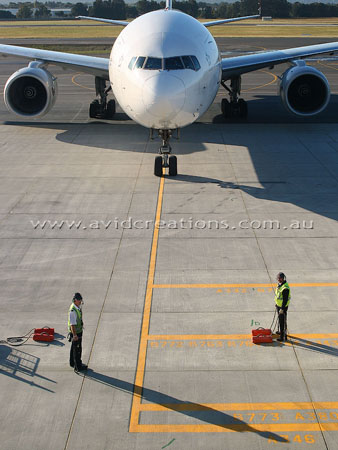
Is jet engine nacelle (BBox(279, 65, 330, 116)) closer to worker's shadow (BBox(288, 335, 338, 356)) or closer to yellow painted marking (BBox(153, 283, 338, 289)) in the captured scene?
yellow painted marking (BBox(153, 283, 338, 289))

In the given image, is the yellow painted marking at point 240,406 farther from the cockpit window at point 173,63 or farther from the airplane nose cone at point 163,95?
the cockpit window at point 173,63

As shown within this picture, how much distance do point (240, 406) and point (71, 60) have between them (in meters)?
19.1

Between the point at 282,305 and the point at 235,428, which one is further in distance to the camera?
the point at 282,305

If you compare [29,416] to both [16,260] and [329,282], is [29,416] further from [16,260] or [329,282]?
[329,282]

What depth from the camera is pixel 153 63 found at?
51.9 feet

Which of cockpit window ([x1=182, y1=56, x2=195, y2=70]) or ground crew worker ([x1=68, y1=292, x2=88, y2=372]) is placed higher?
cockpit window ([x1=182, y1=56, x2=195, y2=70])

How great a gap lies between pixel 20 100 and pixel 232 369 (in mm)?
18156

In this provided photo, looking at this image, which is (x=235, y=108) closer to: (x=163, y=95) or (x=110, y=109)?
(x=110, y=109)

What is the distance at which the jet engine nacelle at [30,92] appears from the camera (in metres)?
23.3

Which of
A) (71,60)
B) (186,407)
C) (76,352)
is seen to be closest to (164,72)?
(76,352)

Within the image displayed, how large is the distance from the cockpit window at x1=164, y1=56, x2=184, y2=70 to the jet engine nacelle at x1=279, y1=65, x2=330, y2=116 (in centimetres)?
910

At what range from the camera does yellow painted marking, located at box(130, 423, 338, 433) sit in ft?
25.2

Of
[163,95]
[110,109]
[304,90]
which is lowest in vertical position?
[110,109]

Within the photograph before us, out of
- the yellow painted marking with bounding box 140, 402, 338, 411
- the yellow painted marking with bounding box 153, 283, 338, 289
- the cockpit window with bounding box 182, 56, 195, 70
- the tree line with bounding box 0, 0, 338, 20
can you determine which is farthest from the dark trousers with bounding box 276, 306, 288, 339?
the tree line with bounding box 0, 0, 338, 20
